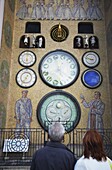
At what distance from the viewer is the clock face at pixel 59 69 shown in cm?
979

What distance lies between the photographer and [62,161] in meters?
2.33

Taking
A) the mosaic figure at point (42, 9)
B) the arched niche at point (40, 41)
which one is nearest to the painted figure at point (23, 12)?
the mosaic figure at point (42, 9)

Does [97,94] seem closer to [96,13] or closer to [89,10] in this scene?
[96,13]

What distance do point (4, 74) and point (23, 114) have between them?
1870 millimetres

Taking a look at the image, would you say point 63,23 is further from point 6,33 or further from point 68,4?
point 6,33

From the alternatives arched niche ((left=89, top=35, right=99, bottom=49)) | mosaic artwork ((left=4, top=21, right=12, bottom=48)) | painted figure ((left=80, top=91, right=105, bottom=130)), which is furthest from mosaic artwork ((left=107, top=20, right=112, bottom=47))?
mosaic artwork ((left=4, top=21, right=12, bottom=48))

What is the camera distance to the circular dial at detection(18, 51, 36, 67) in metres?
10.1

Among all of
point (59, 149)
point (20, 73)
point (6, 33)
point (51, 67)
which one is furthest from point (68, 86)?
point (59, 149)

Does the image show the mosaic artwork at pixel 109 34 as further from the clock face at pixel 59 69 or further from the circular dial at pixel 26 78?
the circular dial at pixel 26 78

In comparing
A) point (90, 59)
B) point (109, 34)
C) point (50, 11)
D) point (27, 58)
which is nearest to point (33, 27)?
point (50, 11)

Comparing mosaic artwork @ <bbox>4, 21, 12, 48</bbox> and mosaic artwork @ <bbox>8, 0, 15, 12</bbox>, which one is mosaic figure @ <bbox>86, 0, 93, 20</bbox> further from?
mosaic artwork @ <bbox>4, 21, 12, 48</bbox>

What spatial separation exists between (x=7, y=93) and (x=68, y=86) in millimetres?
2681

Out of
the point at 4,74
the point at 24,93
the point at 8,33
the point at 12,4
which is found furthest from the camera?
the point at 12,4

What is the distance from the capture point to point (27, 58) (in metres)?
10.2
